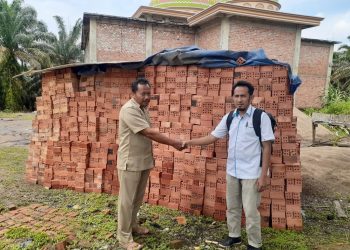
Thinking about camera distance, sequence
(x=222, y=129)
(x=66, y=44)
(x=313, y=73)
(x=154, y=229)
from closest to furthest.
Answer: (x=222, y=129) → (x=154, y=229) → (x=313, y=73) → (x=66, y=44)

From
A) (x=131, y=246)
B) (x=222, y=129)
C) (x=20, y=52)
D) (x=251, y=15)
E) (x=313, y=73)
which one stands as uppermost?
(x=251, y=15)

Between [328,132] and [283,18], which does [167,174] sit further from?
[283,18]

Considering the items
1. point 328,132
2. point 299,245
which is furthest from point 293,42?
point 299,245

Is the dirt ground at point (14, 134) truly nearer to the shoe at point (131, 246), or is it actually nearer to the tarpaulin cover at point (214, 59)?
the tarpaulin cover at point (214, 59)

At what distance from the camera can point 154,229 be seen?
425 centimetres

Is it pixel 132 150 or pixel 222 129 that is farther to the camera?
pixel 222 129

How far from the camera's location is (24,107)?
2558cm

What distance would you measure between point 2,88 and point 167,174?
77.7 ft

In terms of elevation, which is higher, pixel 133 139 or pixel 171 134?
pixel 133 139

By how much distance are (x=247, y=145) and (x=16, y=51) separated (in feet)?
81.2

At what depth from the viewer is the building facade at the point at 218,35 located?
52.5 feet

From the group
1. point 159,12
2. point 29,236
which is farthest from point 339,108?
point 29,236

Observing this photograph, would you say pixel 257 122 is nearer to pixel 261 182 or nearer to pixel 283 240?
pixel 261 182

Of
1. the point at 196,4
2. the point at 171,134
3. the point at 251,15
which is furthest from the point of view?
the point at 196,4
